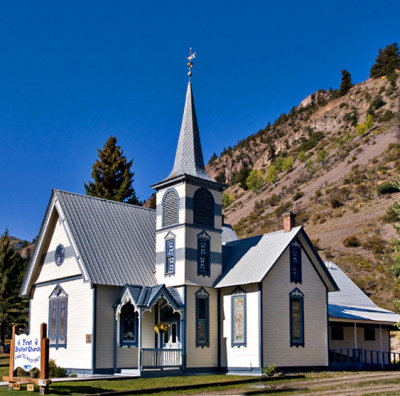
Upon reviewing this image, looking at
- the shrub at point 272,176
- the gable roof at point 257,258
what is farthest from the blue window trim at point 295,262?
the shrub at point 272,176

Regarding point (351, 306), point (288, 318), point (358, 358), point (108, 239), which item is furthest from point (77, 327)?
point (351, 306)

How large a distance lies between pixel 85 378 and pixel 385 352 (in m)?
19.1

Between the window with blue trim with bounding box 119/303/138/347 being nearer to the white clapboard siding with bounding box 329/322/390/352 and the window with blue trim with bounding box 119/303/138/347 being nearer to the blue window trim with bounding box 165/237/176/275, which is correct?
the blue window trim with bounding box 165/237/176/275

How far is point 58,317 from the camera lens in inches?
1201

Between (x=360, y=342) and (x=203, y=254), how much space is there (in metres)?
12.6

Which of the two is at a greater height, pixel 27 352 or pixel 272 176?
pixel 272 176

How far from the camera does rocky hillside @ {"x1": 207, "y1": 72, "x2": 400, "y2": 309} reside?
6369 centimetres

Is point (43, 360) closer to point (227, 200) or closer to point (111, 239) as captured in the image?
point (111, 239)

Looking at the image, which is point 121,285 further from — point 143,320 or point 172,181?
point 172,181

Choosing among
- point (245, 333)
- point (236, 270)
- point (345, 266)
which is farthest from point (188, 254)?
point (345, 266)

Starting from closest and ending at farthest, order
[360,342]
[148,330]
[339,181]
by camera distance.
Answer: [148,330], [360,342], [339,181]

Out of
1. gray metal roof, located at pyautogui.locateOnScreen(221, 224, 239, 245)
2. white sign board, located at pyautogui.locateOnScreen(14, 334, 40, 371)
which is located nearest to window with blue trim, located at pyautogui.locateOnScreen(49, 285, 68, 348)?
white sign board, located at pyautogui.locateOnScreen(14, 334, 40, 371)

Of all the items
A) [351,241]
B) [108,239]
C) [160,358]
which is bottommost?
[160,358]

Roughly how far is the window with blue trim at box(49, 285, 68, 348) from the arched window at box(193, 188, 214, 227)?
7570 millimetres
